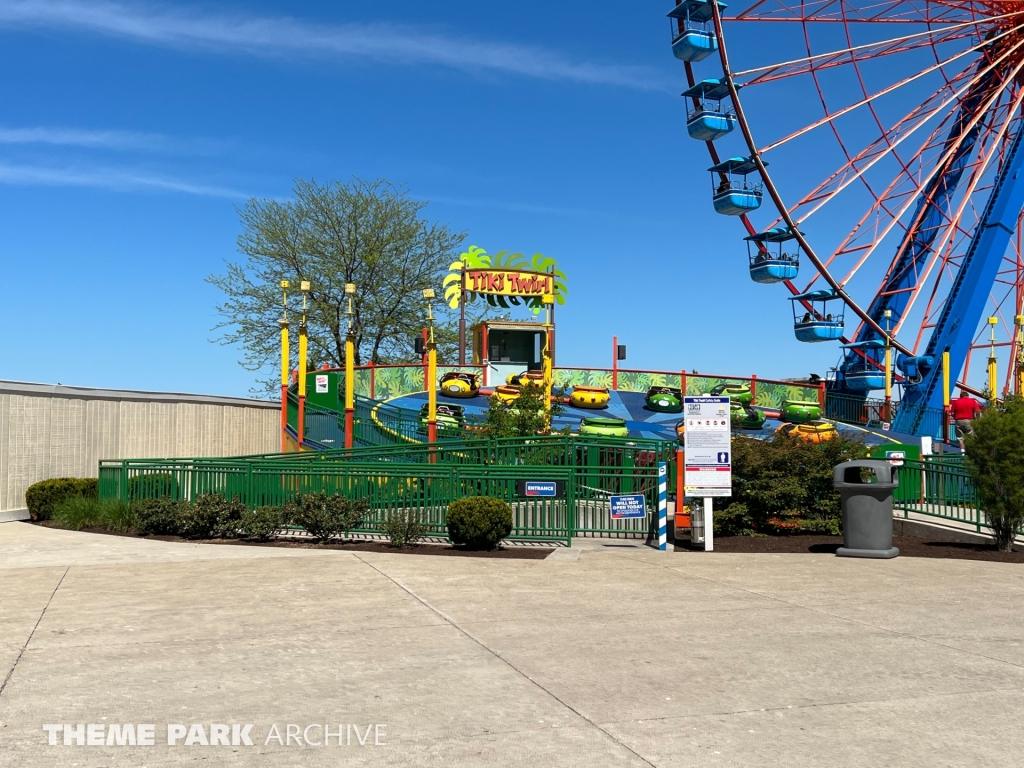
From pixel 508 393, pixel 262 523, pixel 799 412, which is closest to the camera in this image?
pixel 262 523

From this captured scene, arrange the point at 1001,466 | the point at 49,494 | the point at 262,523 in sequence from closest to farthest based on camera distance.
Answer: the point at 1001,466
the point at 262,523
the point at 49,494

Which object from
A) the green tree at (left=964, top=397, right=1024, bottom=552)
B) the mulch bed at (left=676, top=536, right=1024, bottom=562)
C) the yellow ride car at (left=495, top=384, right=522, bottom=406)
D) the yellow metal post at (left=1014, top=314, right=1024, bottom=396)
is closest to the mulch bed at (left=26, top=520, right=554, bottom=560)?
the mulch bed at (left=676, top=536, right=1024, bottom=562)

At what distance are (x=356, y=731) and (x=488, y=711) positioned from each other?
0.85 meters

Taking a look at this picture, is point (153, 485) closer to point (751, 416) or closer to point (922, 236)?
point (751, 416)

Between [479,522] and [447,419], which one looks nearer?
[479,522]

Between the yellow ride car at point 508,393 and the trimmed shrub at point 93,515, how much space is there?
35.4 feet

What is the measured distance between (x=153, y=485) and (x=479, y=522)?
706 centimetres

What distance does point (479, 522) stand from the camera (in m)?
14.4

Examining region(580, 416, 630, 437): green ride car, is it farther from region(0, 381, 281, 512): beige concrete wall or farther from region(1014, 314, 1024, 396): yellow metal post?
region(1014, 314, 1024, 396): yellow metal post

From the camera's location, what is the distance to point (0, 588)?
35.7ft

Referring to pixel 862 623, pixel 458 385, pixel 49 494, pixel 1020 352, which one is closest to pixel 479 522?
pixel 862 623

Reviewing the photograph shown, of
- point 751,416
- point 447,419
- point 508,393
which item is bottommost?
point 447,419

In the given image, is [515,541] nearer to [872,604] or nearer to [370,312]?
[872,604]

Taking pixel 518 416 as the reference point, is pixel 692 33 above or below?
above
